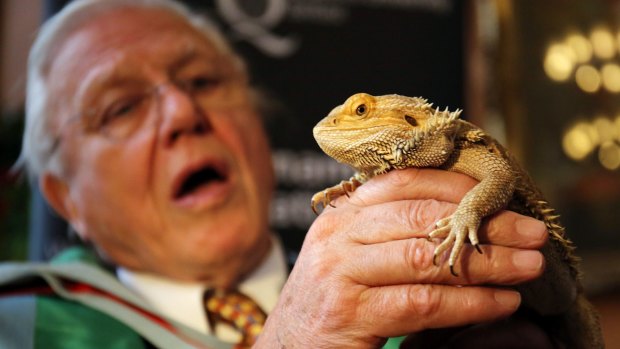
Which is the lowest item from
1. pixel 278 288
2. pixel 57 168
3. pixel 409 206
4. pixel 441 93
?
pixel 278 288

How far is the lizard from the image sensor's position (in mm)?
659

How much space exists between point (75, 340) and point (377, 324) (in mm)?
717

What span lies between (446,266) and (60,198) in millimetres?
1196

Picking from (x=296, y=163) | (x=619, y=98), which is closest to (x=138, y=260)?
(x=296, y=163)

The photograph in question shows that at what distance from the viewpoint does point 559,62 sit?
2.49 metres

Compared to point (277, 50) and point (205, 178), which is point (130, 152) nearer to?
point (205, 178)

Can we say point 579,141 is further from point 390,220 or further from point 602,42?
point 390,220

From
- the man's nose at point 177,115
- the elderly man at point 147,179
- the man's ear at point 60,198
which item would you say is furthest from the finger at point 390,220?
the man's ear at point 60,198

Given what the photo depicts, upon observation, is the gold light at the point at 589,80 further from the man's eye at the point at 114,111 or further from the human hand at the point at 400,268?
the human hand at the point at 400,268

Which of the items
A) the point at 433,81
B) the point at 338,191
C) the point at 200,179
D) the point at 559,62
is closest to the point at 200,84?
the point at 200,179

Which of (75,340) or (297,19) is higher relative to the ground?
(297,19)

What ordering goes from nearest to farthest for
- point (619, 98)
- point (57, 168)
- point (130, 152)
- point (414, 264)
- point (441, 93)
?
point (414, 264) < point (130, 152) < point (57, 168) < point (441, 93) < point (619, 98)

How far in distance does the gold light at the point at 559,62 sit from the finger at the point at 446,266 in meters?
2.02

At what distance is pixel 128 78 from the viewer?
141 centimetres
